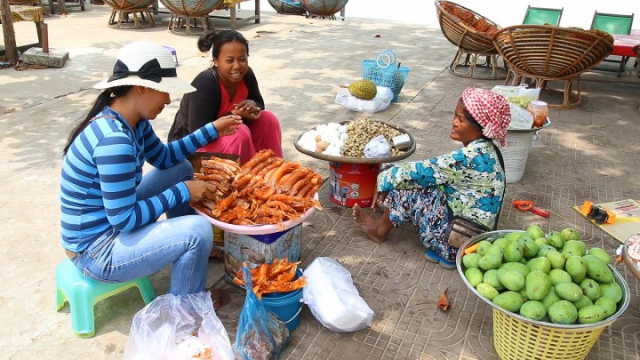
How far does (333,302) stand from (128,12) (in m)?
9.65

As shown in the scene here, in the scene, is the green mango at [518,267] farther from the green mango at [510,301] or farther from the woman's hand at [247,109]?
the woman's hand at [247,109]

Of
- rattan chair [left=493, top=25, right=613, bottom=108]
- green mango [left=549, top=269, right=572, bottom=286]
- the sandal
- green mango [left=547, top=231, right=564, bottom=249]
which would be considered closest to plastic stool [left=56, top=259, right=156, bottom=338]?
the sandal

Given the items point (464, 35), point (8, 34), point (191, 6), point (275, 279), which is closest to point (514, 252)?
point (275, 279)

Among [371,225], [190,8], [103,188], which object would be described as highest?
[190,8]

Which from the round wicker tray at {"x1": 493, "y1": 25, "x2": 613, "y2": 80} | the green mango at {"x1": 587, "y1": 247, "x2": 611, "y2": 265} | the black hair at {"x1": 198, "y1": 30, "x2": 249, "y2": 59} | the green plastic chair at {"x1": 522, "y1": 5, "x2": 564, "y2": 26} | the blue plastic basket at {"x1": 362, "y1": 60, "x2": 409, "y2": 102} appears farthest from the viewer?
the green plastic chair at {"x1": 522, "y1": 5, "x2": 564, "y2": 26}

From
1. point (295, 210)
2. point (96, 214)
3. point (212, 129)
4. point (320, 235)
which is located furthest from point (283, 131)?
point (96, 214)

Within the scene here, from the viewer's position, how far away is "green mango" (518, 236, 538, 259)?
2338 millimetres

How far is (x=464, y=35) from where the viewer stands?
7.41 m

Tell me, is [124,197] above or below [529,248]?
above

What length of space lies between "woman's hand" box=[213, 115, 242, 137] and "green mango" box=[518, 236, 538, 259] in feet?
5.40

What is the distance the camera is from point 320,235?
3.40 meters

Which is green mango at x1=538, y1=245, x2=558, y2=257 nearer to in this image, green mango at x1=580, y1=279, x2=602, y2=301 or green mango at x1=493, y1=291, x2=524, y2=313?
green mango at x1=580, y1=279, x2=602, y2=301

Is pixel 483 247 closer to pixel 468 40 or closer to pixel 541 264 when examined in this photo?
pixel 541 264

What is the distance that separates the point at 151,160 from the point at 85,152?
1.95 feet
